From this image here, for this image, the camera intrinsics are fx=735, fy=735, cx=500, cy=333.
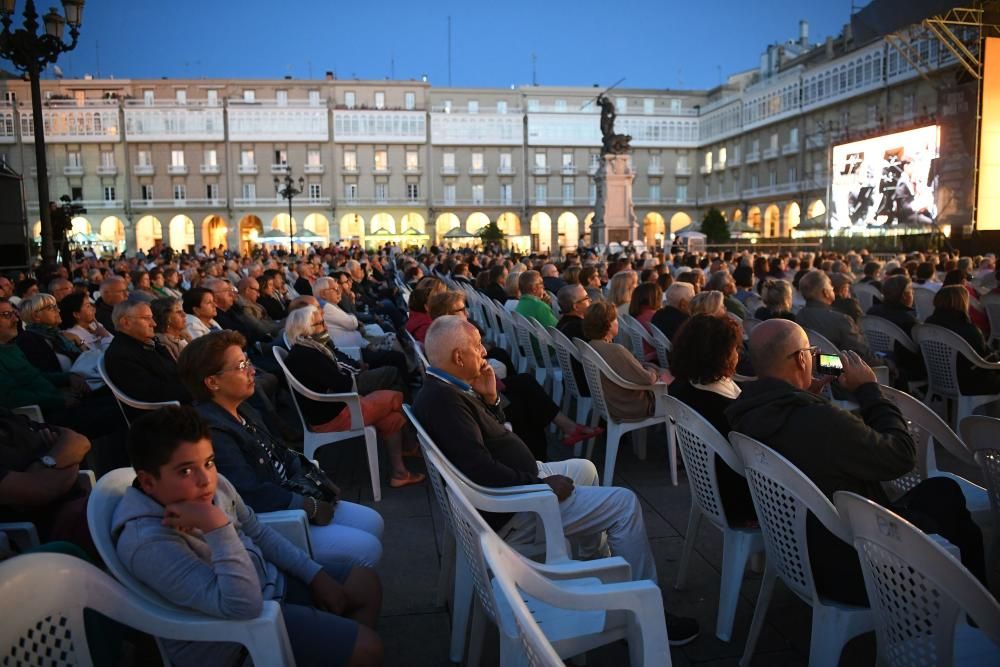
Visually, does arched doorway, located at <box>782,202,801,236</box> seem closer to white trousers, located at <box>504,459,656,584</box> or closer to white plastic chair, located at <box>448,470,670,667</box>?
white trousers, located at <box>504,459,656,584</box>

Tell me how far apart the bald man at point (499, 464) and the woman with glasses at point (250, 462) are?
0.47 metres

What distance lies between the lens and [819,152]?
40.1 meters

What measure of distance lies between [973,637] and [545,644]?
4.39 ft

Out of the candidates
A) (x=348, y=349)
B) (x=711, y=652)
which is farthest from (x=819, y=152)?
(x=711, y=652)

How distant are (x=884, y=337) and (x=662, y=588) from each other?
4.04m

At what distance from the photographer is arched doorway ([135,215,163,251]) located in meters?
50.0

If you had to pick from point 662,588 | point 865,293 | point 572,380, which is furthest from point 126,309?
point 865,293

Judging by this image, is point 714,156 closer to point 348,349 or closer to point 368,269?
point 368,269

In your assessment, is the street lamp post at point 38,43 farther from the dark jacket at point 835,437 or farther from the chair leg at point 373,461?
the dark jacket at point 835,437

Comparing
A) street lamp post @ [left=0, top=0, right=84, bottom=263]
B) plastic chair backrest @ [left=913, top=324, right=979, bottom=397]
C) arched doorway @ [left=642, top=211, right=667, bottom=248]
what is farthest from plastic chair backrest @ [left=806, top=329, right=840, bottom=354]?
arched doorway @ [left=642, top=211, right=667, bottom=248]

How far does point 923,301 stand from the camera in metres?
7.56

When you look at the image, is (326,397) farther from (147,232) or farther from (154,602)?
(147,232)

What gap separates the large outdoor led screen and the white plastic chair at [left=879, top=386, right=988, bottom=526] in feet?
70.4

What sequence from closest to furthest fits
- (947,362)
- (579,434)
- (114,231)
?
(579,434) → (947,362) → (114,231)
